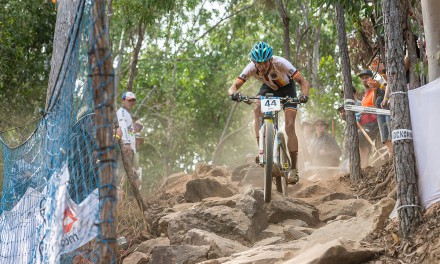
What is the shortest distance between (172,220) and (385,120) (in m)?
3.97

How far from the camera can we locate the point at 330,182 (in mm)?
12367

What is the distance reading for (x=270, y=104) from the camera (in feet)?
31.1

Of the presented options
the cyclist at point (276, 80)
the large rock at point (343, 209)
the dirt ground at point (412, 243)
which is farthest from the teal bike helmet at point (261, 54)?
the dirt ground at point (412, 243)

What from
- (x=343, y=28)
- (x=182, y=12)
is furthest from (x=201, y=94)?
(x=343, y=28)

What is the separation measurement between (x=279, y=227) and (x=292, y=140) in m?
1.36

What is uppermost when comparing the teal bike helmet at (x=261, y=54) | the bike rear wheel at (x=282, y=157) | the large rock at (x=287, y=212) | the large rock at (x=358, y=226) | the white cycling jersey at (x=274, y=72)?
the teal bike helmet at (x=261, y=54)

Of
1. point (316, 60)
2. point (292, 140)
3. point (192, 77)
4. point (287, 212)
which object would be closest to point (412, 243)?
point (287, 212)

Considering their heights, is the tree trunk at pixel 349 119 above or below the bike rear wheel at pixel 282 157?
above

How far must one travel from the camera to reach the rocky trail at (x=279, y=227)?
658 centimetres

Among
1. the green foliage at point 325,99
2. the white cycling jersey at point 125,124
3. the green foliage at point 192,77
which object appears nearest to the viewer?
the white cycling jersey at point 125,124

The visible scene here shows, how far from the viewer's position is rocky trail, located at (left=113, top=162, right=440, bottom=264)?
6582mm

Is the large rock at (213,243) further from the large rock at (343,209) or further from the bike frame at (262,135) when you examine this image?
the large rock at (343,209)

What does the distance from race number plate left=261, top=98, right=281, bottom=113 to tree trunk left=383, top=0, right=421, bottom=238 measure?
2394 mm

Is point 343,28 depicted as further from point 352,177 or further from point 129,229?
point 129,229
